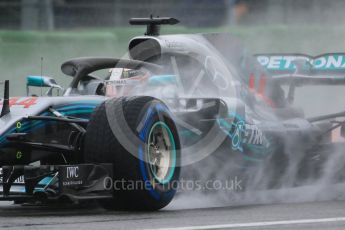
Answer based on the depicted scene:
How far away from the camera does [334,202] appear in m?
8.27

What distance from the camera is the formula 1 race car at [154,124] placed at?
7086 mm

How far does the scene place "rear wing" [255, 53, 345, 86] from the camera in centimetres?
983

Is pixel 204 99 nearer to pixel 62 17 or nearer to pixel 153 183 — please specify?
pixel 153 183

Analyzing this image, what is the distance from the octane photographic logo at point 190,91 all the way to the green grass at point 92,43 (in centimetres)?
544

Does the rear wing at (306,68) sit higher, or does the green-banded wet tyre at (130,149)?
the rear wing at (306,68)

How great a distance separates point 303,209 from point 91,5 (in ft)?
31.3

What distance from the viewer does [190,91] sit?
342 inches

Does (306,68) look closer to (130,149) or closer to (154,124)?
(154,124)

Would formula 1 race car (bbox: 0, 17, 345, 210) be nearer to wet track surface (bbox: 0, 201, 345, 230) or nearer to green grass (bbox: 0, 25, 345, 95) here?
wet track surface (bbox: 0, 201, 345, 230)

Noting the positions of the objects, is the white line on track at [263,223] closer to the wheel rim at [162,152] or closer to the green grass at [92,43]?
the wheel rim at [162,152]

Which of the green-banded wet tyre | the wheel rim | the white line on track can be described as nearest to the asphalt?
the white line on track

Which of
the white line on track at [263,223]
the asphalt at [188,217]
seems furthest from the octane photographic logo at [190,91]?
the white line on track at [263,223]

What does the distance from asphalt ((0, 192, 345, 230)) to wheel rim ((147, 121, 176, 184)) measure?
30 centimetres

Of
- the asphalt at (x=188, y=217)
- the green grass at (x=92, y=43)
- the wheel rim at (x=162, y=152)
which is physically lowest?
the asphalt at (x=188, y=217)
